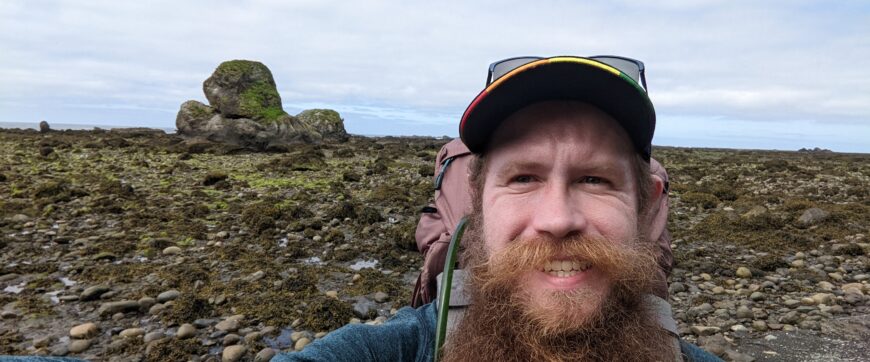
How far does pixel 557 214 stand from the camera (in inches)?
81.0

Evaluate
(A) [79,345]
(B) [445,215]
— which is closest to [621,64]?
(B) [445,215]

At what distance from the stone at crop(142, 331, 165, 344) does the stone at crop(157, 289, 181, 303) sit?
81 cm

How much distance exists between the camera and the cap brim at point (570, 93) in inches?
79.8

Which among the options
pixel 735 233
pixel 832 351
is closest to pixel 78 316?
pixel 832 351

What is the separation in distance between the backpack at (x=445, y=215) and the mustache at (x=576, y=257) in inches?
27.5

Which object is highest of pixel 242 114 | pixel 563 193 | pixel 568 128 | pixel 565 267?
pixel 242 114

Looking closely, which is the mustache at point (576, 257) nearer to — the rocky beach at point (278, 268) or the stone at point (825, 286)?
the rocky beach at point (278, 268)

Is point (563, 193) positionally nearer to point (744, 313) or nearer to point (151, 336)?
point (151, 336)

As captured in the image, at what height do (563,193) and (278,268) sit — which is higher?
(563,193)

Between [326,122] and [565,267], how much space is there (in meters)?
35.5

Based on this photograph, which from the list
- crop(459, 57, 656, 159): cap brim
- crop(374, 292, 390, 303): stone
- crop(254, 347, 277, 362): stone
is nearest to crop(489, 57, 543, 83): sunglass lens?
crop(459, 57, 656, 159): cap brim

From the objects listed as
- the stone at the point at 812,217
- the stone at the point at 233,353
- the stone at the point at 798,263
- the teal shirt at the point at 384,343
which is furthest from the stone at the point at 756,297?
the stone at the point at 233,353

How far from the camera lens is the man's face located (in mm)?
2057

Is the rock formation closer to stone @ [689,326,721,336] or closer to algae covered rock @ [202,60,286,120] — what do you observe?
algae covered rock @ [202,60,286,120]
